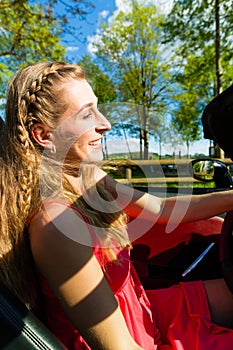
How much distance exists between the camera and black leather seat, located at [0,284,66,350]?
0.72 metres

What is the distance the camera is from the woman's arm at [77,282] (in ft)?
2.65

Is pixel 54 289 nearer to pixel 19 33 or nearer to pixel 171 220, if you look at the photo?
pixel 171 220

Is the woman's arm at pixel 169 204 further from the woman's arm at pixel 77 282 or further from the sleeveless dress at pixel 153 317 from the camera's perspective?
the woman's arm at pixel 77 282

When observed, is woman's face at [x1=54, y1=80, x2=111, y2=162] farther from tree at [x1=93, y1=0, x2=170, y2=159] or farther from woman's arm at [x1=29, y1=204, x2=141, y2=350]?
tree at [x1=93, y1=0, x2=170, y2=159]

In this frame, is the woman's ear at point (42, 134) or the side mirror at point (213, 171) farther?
the side mirror at point (213, 171)

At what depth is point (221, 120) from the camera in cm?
104

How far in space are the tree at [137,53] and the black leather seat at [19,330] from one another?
19.6m

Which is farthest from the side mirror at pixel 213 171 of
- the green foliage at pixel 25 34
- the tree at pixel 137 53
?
the tree at pixel 137 53

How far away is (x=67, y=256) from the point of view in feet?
2.64

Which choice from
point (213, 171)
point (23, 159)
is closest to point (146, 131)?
point (23, 159)

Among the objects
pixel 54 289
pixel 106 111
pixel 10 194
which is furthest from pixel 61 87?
pixel 54 289

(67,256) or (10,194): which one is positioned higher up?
(10,194)

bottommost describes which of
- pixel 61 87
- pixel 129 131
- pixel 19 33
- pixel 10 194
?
pixel 10 194

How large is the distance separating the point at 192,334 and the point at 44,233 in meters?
0.68
